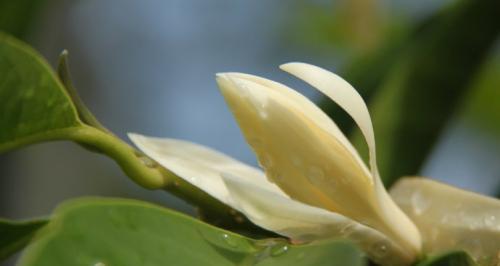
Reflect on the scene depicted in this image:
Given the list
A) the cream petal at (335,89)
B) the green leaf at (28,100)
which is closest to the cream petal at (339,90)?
the cream petal at (335,89)

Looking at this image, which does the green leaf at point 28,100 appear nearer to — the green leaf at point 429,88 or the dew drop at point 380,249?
the dew drop at point 380,249

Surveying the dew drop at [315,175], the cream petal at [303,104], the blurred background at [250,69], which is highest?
the cream petal at [303,104]

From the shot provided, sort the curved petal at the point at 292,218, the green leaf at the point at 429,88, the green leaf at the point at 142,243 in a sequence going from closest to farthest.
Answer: the green leaf at the point at 142,243 < the curved petal at the point at 292,218 < the green leaf at the point at 429,88

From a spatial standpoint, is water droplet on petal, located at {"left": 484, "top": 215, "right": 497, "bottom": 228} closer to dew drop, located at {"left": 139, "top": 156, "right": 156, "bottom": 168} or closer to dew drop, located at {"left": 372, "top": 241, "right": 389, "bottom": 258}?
dew drop, located at {"left": 372, "top": 241, "right": 389, "bottom": 258}

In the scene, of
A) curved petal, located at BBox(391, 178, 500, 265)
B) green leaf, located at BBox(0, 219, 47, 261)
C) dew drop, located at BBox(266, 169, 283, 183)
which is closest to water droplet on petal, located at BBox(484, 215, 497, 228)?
curved petal, located at BBox(391, 178, 500, 265)

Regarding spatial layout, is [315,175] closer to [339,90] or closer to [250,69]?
[339,90]

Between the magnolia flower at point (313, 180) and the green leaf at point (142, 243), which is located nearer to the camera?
the green leaf at point (142, 243)
